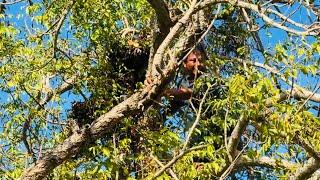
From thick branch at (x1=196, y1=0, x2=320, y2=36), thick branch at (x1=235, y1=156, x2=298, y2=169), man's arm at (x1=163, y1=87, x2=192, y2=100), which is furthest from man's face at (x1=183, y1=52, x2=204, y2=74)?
thick branch at (x1=196, y1=0, x2=320, y2=36)

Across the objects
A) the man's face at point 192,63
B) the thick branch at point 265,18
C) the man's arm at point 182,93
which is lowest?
the thick branch at point 265,18

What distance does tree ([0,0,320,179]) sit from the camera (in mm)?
5191

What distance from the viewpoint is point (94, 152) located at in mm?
6102

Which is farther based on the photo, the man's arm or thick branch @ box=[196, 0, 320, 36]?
the man's arm

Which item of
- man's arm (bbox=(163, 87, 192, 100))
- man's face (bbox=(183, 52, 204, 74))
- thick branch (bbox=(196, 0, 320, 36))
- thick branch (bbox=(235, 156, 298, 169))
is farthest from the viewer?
man's arm (bbox=(163, 87, 192, 100))

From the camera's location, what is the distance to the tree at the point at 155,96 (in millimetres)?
5191

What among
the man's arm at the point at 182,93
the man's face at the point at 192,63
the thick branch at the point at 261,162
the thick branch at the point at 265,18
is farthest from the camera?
the man's arm at the point at 182,93

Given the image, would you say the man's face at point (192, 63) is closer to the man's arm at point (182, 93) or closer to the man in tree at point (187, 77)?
the man in tree at point (187, 77)

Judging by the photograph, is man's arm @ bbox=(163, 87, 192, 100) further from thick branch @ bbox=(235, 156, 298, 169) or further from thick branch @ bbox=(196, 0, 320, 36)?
thick branch @ bbox=(196, 0, 320, 36)

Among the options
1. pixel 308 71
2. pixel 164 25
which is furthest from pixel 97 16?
pixel 308 71

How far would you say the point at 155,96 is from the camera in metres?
5.77

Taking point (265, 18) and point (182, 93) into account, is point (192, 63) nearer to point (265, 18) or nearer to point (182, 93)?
point (182, 93)

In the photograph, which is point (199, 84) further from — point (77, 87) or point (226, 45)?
point (226, 45)

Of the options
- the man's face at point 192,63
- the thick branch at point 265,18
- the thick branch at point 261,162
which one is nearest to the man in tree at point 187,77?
the man's face at point 192,63
